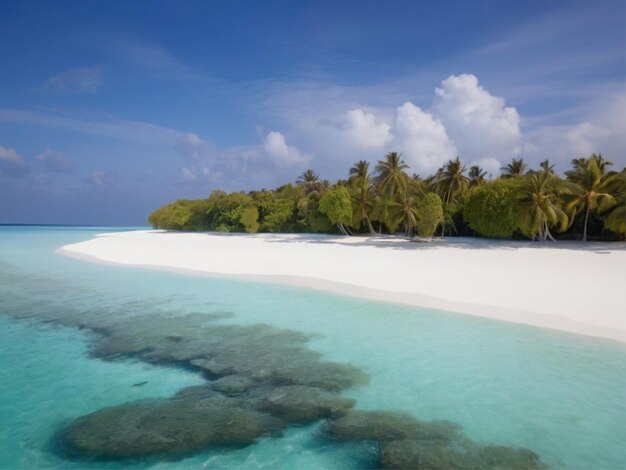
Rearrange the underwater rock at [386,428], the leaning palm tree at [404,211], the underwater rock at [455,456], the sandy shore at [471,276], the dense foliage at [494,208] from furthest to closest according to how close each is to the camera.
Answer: the leaning palm tree at [404,211]
the dense foliage at [494,208]
the sandy shore at [471,276]
the underwater rock at [386,428]
the underwater rock at [455,456]

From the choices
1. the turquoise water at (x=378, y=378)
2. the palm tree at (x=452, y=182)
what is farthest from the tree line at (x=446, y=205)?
the turquoise water at (x=378, y=378)

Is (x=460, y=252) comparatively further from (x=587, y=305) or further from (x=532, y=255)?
(x=587, y=305)

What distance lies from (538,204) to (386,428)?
89.4ft

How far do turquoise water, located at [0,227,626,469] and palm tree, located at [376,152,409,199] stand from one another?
88.1 ft

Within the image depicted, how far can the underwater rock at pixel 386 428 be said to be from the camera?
4957 mm

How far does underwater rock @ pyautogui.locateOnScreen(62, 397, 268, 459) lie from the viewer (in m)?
4.67

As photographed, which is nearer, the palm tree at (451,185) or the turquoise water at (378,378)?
the turquoise water at (378,378)

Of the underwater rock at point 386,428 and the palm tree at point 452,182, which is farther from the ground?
the palm tree at point 452,182

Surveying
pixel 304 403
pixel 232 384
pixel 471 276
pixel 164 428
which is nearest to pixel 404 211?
pixel 471 276

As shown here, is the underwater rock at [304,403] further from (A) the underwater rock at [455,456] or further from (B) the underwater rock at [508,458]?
(B) the underwater rock at [508,458]

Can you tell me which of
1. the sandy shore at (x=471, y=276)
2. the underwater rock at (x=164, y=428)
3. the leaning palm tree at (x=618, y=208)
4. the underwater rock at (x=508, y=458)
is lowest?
the underwater rock at (x=508, y=458)

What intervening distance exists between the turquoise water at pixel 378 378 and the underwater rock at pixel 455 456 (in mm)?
217

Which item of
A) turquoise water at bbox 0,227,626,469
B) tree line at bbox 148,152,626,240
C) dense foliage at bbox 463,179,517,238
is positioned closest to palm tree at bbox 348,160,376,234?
tree line at bbox 148,152,626,240

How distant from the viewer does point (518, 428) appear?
5.24m
